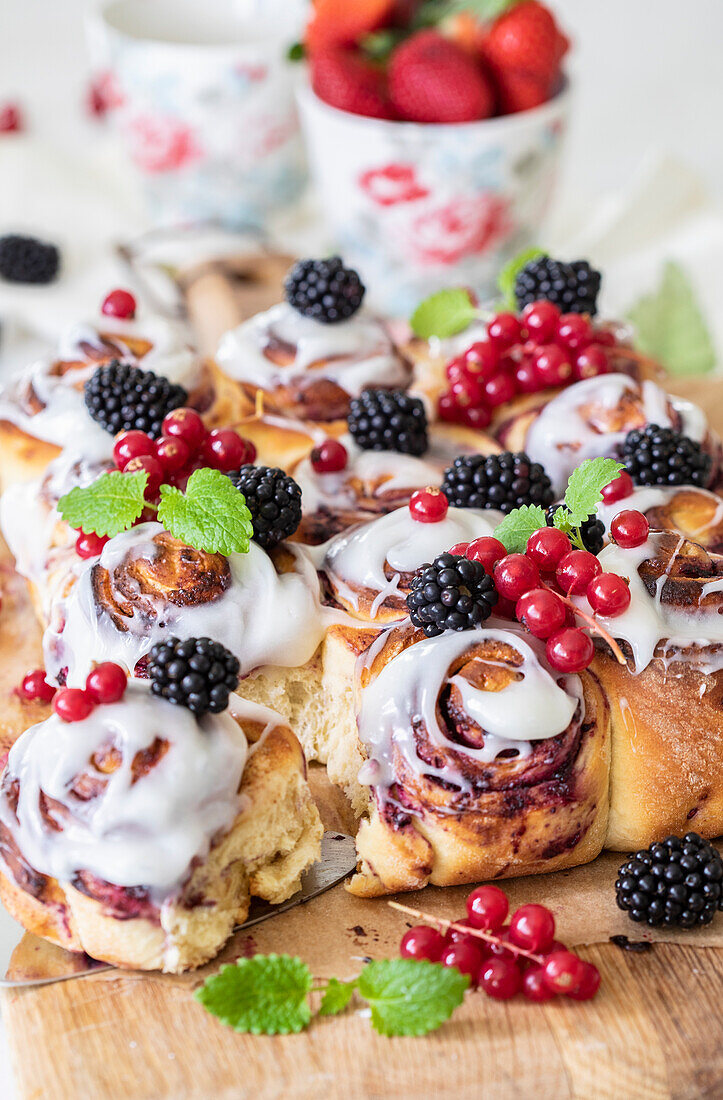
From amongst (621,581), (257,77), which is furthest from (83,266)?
(621,581)

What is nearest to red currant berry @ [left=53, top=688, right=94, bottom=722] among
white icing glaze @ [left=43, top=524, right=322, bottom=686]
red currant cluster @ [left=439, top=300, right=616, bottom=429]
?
white icing glaze @ [left=43, top=524, right=322, bottom=686]

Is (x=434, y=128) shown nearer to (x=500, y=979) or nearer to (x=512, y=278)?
(x=512, y=278)

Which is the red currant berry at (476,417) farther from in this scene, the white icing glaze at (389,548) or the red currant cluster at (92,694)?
the red currant cluster at (92,694)

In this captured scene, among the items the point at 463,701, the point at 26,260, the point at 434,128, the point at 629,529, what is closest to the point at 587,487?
the point at 629,529

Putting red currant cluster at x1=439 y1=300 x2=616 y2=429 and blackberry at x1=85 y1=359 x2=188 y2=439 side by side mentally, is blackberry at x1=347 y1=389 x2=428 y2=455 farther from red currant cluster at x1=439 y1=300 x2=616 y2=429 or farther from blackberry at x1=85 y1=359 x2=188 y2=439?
blackberry at x1=85 y1=359 x2=188 y2=439

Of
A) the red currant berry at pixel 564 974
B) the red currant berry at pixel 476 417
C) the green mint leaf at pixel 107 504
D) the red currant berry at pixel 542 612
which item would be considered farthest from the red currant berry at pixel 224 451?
the red currant berry at pixel 564 974
